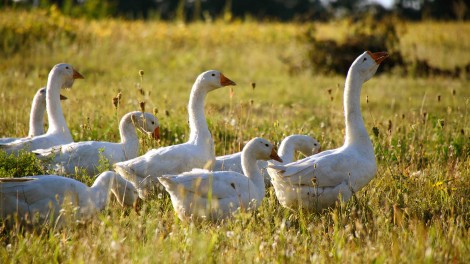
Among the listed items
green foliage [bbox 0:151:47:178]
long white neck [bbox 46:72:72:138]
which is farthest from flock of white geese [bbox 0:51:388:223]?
green foliage [bbox 0:151:47:178]

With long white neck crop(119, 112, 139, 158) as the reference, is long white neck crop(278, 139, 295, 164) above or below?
below

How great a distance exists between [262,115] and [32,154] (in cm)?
516

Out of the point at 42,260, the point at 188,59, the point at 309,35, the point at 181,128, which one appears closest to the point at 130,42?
the point at 188,59


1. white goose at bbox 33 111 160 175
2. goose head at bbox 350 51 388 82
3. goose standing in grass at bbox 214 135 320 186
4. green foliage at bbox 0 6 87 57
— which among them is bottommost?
goose standing in grass at bbox 214 135 320 186

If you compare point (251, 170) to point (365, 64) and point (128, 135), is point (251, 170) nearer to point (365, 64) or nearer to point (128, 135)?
point (365, 64)

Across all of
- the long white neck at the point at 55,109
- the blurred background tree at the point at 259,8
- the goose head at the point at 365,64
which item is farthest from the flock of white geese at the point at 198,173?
the blurred background tree at the point at 259,8

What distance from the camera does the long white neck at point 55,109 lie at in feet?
25.4

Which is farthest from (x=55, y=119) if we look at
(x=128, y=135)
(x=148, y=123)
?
(x=148, y=123)

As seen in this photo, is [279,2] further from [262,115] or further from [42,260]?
[42,260]

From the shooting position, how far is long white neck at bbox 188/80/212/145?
22.6 ft

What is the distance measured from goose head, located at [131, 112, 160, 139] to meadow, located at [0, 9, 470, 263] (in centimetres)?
20

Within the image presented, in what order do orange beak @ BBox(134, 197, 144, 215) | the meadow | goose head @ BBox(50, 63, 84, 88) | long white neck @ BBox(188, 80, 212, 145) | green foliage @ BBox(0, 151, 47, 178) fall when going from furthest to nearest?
1. goose head @ BBox(50, 63, 84, 88)
2. long white neck @ BBox(188, 80, 212, 145)
3. green foliage @ BBox(0, 151, 47, 178)
4. orange beak @ BBox(134, 197, 144, 215)
5. the meadow

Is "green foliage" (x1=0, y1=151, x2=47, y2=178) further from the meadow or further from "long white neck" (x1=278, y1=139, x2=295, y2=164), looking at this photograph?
"long white neck" (x1=278, y1=139, x2=295, y2=164)

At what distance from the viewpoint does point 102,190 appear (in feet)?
18.4
